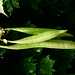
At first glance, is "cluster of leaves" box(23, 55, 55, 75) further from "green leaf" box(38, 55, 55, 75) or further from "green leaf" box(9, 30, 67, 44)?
"green leaf" box(9, 30, 67, 44)

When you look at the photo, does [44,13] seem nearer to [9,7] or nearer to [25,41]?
[9,7]

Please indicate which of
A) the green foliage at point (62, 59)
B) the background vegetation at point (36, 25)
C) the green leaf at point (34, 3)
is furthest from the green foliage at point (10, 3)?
the green foliage at point (62, 59)

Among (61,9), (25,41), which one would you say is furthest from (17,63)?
(61,9)

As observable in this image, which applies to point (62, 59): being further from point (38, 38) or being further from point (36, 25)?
point (38, 38)

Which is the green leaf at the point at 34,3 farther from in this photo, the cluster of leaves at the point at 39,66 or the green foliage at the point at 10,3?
the cluster of leaves at the point at 39,66

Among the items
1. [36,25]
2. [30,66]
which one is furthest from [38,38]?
[36,25]

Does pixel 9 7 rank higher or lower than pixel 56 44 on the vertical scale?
higher

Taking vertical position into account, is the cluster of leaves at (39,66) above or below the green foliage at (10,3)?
below

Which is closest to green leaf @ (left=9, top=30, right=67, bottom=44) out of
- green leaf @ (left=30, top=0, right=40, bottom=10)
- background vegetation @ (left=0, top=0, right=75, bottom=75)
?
background vegetation @ (left=0, top=0, right=75, bottom=75)
